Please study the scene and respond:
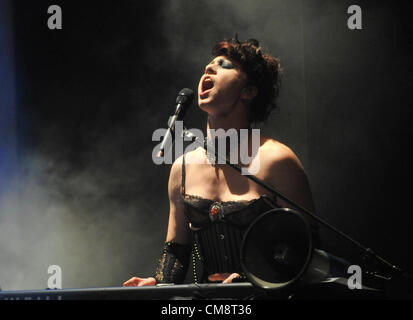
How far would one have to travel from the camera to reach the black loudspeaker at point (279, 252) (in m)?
1.72

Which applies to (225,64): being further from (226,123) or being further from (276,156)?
(276,156)

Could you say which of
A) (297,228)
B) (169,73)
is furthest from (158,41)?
(297,228)

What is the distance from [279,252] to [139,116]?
6.25 feet

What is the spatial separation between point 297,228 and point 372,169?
1312 millimetres

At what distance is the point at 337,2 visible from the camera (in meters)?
3.00

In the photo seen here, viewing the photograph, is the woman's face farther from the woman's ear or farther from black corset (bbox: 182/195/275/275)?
black corset (bbox: 182/195/275/275)

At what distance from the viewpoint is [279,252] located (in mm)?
1839

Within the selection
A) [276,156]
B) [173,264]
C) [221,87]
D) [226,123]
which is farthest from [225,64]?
[173,264]

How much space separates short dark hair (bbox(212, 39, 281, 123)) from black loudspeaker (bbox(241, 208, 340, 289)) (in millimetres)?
1121

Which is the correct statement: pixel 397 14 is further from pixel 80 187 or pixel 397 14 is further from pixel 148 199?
pixel 80 187

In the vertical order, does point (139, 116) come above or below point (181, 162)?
above

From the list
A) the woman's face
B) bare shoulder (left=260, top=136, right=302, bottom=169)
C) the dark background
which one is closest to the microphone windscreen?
the woman's face

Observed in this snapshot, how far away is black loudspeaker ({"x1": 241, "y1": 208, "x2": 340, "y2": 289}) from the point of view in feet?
5.64
